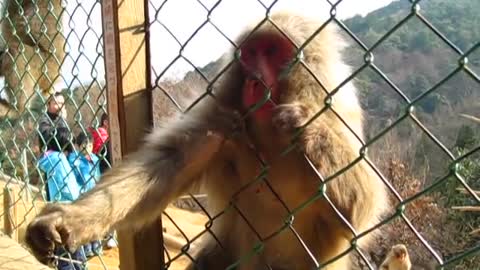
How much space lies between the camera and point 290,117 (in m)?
2.13

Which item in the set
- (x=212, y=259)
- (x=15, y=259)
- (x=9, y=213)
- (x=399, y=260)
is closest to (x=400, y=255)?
(x=399, y=260)

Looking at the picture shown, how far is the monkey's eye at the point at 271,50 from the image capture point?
249 cm

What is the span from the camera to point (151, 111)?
2.24m

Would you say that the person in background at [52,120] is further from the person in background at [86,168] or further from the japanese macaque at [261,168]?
the japanese macaque at [261,168]

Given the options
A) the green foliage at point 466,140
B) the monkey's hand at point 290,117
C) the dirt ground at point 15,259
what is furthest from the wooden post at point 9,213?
the green foliage at point 466,140

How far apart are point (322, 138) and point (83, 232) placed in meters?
0.88

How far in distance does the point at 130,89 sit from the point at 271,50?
0.62 metres

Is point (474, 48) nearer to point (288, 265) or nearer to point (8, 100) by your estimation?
point (288, 265)

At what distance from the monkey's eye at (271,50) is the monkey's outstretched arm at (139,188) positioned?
13.6 inches

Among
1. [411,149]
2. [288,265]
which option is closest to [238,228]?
[288,265]

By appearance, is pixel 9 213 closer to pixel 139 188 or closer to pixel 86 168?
pixel 86 168

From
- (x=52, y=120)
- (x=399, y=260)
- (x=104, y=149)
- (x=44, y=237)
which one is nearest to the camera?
(x=44, y=237)

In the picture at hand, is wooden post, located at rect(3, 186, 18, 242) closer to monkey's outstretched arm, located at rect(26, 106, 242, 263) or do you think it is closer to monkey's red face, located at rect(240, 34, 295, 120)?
monkey's outstretched arm, located at rect(26, 106, 242, 263)

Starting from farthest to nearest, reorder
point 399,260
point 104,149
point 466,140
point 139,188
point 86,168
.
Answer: point 466,140 < point 399,260 < point 86,168 < point 104,149 < point 139,188
